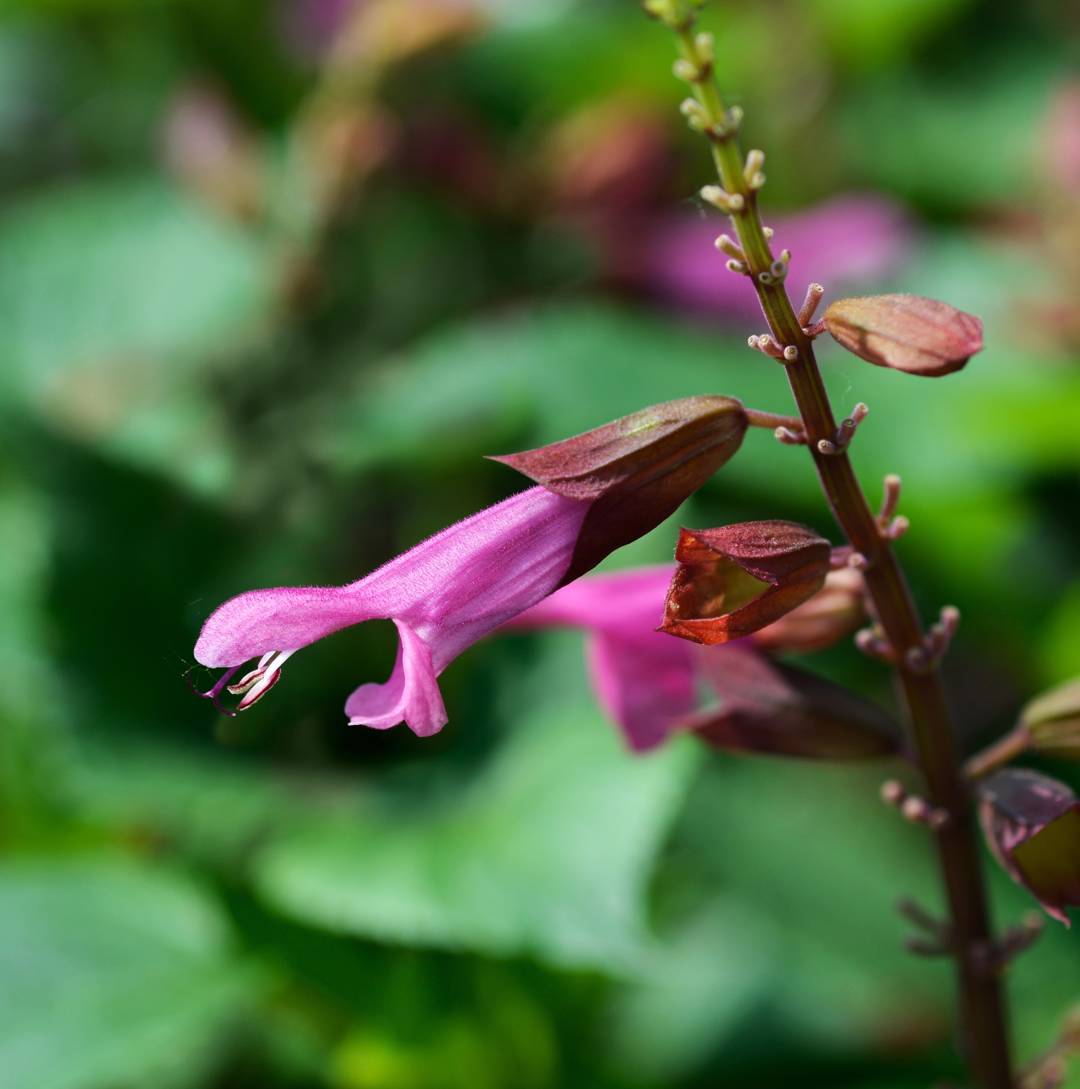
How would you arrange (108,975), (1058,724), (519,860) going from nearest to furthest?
(1058,724) < (519,860) < (108,975)

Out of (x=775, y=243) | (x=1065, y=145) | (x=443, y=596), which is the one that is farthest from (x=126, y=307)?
(x=443, y=596)

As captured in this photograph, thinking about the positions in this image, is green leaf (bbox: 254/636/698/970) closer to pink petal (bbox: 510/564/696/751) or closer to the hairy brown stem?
pink petal (bbox: 510/564/696/751)

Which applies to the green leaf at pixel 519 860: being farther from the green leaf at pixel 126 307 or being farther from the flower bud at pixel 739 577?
the green leaf at pixel 126 307

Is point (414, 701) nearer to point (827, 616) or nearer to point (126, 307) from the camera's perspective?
point (827, 616)

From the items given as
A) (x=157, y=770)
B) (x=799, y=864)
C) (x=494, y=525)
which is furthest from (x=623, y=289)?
(x=494, y=525)

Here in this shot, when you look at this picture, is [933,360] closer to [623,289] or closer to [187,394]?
[187,394]

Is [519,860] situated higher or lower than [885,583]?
lower
